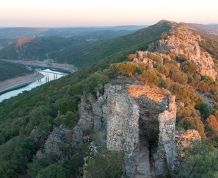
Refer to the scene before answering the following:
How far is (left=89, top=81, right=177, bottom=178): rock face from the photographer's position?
68.7 feet

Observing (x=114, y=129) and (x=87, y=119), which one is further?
(x=87, y=119)

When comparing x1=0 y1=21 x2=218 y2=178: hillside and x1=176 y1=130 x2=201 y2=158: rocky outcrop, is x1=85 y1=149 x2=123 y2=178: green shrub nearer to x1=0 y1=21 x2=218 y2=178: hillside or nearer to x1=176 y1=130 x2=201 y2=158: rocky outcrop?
x1=0 y1=21 x2=218 y2=178: hillside

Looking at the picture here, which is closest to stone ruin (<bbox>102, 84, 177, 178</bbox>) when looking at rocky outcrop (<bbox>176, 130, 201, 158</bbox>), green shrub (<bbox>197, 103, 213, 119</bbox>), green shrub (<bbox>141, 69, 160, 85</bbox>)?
rocky outcrop (<bbox>176, 130, 201, 158</bbox>)

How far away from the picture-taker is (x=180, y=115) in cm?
2725

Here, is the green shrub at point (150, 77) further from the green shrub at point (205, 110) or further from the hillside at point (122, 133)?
the green shrub at point (205, 110)

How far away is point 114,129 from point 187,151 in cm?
346

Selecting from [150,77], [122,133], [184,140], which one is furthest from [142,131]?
[150,77]

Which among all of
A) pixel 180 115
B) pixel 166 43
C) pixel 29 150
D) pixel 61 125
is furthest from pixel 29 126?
pixel 166 43

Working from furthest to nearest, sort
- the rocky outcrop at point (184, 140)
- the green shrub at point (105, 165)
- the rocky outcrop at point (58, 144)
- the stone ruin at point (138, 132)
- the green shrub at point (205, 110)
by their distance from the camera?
1. the green shrub at point (205, 110)
2. the rocky outcrop at point (58, 144)
3. the stone ruin at point (138, 132)
4. the green shrub at point (105, 165)
5. the rocky outcrop at point (184, 140)

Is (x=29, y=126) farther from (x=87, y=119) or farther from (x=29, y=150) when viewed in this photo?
(x=87, y=119)

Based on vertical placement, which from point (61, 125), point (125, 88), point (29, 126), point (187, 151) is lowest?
point (29, 126)

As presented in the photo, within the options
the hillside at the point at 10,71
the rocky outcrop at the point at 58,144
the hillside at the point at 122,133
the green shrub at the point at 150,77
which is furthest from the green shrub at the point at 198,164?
the hillside at the point at 10,71

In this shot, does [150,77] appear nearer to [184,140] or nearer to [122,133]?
[122,133]

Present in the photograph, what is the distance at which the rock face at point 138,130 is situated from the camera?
20953 mm
